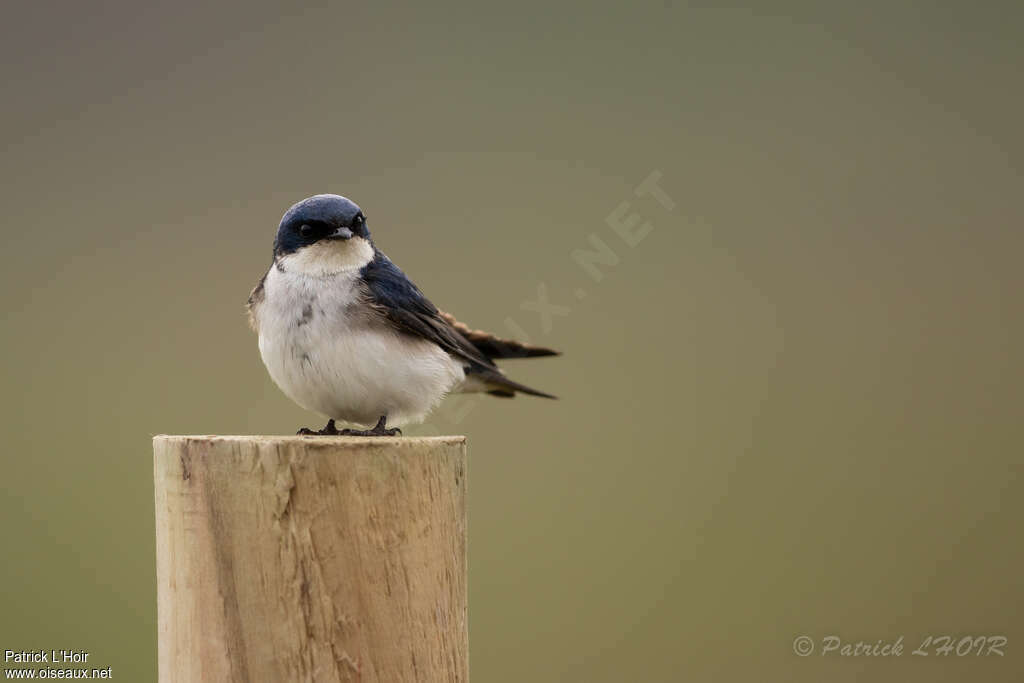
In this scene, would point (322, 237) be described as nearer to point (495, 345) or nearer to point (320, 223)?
point (320, 223)

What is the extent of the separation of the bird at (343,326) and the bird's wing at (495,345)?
0.20m

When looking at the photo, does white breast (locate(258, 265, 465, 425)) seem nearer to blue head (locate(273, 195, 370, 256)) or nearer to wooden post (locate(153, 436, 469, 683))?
blue head (locate(273, 195, 370, 256))

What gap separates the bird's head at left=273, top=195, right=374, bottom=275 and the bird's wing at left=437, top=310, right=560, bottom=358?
0.38 metres

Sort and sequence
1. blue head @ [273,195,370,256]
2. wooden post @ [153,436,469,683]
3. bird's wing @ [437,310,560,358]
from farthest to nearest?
bird's wing @ [437,310,560,358] → blue head @ [273,195,370,256] → wooden post @ [153,436,469,683]

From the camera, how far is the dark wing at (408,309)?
8.13 feet

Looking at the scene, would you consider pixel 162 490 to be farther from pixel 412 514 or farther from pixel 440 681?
pixel 440 681

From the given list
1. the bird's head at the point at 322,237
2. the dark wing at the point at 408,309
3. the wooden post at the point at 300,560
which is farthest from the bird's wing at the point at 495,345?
the wooden post at the point at 300,560

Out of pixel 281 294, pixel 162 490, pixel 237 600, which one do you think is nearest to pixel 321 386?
pixel 281 294

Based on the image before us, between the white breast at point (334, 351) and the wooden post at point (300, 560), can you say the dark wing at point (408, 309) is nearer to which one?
the white breast at point (334, 351)

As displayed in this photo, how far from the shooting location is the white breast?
2385 millimetres

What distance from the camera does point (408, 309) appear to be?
2.53m

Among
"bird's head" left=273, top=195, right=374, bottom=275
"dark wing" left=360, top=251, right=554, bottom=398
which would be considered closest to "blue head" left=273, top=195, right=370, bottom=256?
"bird's head" left=273, top=195, right=374, bottom=275

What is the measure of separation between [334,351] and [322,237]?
10.5 inches

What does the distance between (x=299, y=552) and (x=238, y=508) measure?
0.12 metres
